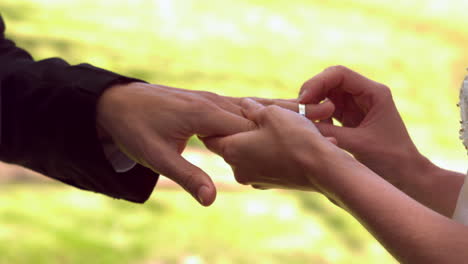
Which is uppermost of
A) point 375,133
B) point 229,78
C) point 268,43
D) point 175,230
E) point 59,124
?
point 375,133

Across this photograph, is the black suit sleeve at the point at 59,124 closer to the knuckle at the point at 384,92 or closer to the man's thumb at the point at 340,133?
the man's thumb at the point at 340,133

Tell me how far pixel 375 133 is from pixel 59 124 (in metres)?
0.57

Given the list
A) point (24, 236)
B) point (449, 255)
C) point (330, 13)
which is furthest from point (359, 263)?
point (330, 13)

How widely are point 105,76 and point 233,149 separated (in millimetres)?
280

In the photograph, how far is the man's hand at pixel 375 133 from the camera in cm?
113

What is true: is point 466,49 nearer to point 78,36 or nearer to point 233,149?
point 78,36

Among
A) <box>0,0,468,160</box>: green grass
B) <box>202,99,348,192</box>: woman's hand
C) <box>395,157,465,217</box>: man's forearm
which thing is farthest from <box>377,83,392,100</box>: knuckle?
<box>0,0,468,160</box>: green grass

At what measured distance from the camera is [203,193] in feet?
3.08

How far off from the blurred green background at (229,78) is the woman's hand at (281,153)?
1298 millimetres

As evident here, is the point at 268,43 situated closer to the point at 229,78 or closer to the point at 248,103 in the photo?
the point at 229,78

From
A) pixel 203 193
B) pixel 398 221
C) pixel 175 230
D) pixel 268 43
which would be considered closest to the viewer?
pixel 398 221

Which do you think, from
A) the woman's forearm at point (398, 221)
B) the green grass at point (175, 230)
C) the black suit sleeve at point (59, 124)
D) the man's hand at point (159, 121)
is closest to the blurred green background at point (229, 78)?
the green grass at point (175, 230)

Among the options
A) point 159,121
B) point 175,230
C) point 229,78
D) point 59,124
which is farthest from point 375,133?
point 229,78

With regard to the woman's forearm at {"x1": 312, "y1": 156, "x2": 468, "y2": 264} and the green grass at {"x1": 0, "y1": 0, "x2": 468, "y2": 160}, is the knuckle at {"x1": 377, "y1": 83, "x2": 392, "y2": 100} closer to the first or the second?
the woman's forearm at {"x1": 312, "y1": 156, "x2": 468, "y2": 264}
